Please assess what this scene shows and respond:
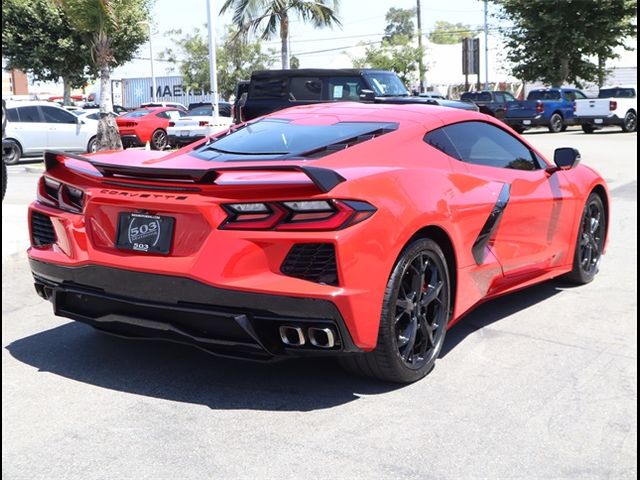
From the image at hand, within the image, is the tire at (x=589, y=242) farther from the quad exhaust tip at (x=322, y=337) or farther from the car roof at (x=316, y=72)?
the car roof at (x=316, y=72)

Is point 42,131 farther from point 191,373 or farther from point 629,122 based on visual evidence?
point 629,122

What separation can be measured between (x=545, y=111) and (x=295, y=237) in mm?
29190

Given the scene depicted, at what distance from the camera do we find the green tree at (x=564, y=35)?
39.0 metres

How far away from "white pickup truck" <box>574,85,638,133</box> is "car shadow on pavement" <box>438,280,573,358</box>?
25136mm

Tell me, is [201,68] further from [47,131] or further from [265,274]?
[265,274]

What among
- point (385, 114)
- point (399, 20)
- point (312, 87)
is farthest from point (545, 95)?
point (399, 20)

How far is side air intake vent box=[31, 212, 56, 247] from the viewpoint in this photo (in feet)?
15.1

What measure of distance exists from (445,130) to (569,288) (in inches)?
86.3

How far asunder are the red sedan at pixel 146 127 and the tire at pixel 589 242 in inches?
785

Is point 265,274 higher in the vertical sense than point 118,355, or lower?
higher

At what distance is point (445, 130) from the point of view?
16.8ft

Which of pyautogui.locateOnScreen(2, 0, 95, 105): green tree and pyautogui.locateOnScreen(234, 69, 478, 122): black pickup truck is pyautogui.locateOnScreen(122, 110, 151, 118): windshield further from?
pyautogui.locateOnScreen(2, 0, 95, 105): green tree

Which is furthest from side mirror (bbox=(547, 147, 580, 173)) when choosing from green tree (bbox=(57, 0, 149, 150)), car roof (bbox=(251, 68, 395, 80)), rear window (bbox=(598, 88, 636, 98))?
rear window (bbox=(598, 88, 636, 98))

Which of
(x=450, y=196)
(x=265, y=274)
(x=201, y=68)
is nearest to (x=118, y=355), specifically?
(x=265, y=274)
